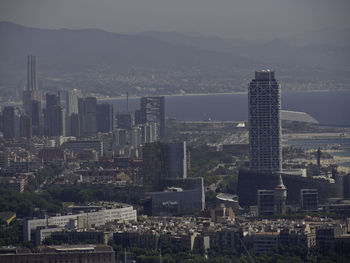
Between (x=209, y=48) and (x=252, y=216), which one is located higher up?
(x=209, y=48)

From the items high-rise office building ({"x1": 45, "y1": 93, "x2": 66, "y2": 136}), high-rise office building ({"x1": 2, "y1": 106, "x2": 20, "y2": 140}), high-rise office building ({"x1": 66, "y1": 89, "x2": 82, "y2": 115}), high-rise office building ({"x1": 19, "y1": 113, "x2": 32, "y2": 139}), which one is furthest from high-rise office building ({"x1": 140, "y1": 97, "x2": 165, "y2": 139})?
high-rise office building ({"x1": 66, "y1": 89, "x2": 82, "y2": 115})

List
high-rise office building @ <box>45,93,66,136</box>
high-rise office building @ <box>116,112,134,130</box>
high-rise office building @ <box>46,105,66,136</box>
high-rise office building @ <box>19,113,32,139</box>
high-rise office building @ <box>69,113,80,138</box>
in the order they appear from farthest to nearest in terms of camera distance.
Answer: high-rise office building @ <box>45,93,66,136</box>, high-rise office building @ <box>46,105,66,136</box>, high-rise office building @ <box>69,113,80,138</box>, high-rise office building @ <box>19,113,32,139</box>, high-rise office building @ <box>116,112,134,130</box>

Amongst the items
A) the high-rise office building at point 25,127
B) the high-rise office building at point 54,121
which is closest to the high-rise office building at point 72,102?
the high-rise office building at point 54,121

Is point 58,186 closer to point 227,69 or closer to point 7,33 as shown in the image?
point 7,33

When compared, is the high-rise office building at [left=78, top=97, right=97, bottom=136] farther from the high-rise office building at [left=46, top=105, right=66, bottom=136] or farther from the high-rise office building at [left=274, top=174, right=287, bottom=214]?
the high-rise office building at [left=274, top=174, right=287, bottom=214]

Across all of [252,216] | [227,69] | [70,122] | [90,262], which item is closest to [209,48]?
[227,69]

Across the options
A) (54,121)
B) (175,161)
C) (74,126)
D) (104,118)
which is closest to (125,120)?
(104,118)
